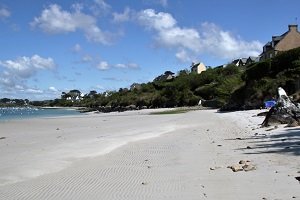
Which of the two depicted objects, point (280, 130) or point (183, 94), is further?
point (183, 94)

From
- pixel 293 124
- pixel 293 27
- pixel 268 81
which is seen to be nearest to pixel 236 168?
pixel 293 124

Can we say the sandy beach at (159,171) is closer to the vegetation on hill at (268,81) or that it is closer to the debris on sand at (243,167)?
the debris on sand at (243,167)

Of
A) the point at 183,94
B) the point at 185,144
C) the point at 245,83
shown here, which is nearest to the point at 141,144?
the point at 185,144

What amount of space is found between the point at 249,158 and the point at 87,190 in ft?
18.4

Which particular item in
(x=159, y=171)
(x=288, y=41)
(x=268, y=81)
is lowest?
(x=159, y=171)

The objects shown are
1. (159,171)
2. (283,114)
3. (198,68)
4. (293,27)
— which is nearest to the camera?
(159,171)

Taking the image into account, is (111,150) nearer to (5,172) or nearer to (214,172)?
(5,172)

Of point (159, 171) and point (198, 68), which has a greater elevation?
point (198, 68)

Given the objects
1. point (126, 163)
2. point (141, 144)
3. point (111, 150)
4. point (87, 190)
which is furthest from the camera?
point (141, 144)

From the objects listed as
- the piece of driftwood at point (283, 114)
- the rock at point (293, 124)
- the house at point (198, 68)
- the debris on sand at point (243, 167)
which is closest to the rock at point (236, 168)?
the debris on sand at point (243, 167)

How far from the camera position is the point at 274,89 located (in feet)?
169

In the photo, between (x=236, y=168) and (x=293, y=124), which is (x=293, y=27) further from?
(x=236, y=168)

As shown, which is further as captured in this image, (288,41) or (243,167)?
(288,41)

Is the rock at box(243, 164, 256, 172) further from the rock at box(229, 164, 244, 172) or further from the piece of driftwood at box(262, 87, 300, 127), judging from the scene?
the piece of driftwood at box(262, 87, 300, 127)
